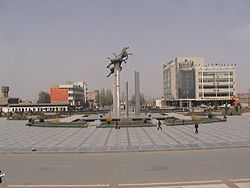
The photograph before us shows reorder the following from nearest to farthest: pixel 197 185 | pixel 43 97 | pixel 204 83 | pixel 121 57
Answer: pixel 197 185
pixel 121 57
pixel 204 83
pixel 43 97

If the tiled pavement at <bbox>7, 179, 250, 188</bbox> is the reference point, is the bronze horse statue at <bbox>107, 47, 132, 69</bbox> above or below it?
above

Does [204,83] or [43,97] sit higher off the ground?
[204,83]

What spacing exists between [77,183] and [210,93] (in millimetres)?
99704

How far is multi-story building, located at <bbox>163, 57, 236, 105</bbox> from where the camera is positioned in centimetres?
10025

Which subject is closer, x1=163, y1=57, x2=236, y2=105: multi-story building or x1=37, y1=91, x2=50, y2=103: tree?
x1=163, y1=57, x2=236, y2=105: multi-story building

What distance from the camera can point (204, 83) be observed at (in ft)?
333

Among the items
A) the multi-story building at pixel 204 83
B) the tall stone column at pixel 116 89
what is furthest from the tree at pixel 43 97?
the tall stone column at pixel 116 89

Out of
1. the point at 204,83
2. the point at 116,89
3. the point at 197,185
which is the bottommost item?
the point at 197,185

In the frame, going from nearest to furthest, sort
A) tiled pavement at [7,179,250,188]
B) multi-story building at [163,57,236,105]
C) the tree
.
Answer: tiled pavement at [7,179,250,188], multi-story building at [163,57,236,105], the tree

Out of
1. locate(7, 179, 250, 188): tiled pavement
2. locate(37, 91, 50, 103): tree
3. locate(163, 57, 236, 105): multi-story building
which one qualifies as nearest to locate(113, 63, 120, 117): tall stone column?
locate(7, 179, 250, 188): tiled pavement

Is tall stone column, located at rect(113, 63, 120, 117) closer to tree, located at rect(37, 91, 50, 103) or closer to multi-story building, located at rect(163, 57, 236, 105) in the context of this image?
multi-story building, located at rect(163, 57, 236, 105)

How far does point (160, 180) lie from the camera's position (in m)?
10.2

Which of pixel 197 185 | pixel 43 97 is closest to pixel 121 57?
pixel 197 185

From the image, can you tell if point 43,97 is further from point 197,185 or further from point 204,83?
point 197,185
